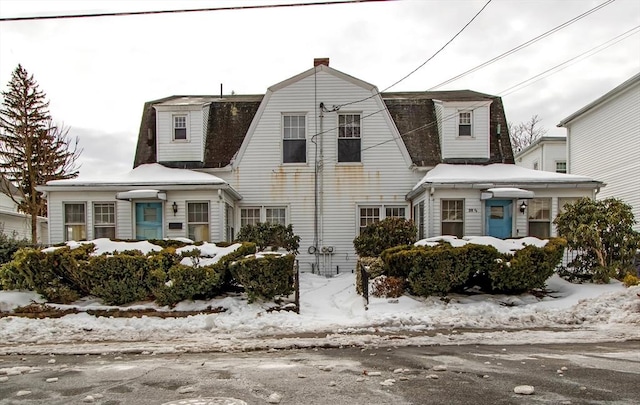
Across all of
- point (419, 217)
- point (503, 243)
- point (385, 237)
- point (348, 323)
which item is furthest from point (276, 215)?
point (348, 323)

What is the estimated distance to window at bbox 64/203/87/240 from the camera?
14523 millimetres

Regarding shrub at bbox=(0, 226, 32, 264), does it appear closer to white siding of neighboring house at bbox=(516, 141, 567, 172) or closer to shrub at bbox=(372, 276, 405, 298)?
shrub at bbox=(372, 276, 405, 298)

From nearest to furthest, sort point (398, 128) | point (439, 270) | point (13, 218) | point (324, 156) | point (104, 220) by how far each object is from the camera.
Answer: point (439, 270) < point (104, 220) < point (324, 156) < point (398, 128) < point (13, 218)

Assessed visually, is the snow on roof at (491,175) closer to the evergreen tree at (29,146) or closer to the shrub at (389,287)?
the shrub at (389,287)

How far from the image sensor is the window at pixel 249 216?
15867 mm

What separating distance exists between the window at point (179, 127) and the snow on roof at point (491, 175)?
814 cm

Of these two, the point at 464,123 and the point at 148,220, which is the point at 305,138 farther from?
the point at 148,220

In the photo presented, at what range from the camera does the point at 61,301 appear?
9094mm

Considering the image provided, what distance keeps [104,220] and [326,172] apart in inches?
288

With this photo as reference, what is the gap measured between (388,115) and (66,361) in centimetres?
1240

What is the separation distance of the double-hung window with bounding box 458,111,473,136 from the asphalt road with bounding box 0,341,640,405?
10618 mm

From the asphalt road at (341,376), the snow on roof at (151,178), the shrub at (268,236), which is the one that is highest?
the snow on roof at (151,178)

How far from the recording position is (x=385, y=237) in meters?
12.9

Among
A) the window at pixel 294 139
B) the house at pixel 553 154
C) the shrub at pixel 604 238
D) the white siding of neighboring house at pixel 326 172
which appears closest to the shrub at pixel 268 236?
the white siding of neighboring house at pixel 326 172
